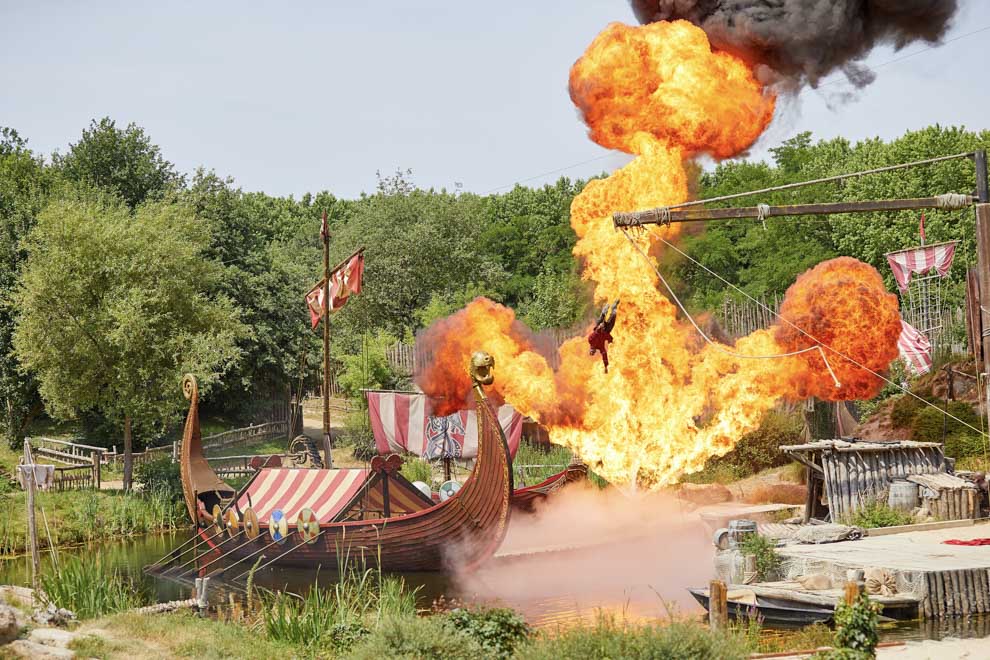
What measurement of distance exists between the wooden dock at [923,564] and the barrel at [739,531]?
0.60 meters

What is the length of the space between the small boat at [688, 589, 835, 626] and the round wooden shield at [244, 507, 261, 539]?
376 inches

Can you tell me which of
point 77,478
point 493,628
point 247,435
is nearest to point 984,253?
point 493,628

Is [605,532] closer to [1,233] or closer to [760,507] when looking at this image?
[760,507]

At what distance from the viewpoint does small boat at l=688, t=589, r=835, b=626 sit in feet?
46.0

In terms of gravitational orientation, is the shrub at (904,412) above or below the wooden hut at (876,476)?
above

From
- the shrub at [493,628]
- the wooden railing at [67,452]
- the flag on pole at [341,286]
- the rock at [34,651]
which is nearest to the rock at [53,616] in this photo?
the rock at [34,651]

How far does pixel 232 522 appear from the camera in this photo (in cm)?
2141

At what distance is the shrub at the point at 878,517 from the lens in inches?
722

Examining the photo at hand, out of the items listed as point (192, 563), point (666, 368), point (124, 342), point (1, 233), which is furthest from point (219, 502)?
A: point (1, 233)

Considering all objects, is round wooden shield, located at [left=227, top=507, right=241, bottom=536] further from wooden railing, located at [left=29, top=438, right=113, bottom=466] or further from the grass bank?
wooden railing, located at [left=29, top=438, right=113, bottom=466]

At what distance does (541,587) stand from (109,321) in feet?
55.7

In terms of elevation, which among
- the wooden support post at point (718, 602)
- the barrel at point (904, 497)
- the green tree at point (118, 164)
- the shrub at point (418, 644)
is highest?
the green tree at point (118, 164)

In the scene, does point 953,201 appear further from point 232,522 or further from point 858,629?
point 232,522

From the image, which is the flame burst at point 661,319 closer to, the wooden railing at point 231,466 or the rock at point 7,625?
the wooden railing at point 231,466
